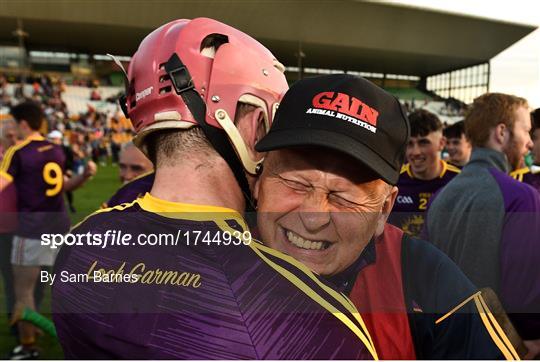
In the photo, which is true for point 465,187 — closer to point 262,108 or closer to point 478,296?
point 478,296

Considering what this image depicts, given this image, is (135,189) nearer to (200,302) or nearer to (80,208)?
(200,302)

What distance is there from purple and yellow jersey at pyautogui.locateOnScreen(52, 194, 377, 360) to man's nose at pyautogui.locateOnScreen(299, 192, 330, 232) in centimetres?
13

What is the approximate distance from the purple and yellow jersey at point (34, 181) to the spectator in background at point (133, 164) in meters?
0.73

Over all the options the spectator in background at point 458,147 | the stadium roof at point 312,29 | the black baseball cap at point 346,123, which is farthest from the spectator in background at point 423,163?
the black baseball cap at point 346,123

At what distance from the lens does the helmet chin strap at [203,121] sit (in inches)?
36.6

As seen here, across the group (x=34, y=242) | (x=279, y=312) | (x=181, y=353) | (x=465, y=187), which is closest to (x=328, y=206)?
(x=279, y=312)

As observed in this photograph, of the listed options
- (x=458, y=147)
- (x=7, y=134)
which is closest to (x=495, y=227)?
(x=458, y=147)

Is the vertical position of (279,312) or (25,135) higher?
(279,312)

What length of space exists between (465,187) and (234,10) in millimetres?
2435

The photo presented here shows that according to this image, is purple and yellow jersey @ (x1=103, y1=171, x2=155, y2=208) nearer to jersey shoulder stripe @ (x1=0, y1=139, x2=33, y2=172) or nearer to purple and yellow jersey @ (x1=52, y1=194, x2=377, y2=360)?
purple and yellow jersey @ (x1=52, y1=194, x2=377, y2=360)

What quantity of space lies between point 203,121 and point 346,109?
0.96ft

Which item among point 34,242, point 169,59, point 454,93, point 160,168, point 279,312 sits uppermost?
point 169,59

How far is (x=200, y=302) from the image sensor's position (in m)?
0.73

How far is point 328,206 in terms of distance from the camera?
89 centimetres
